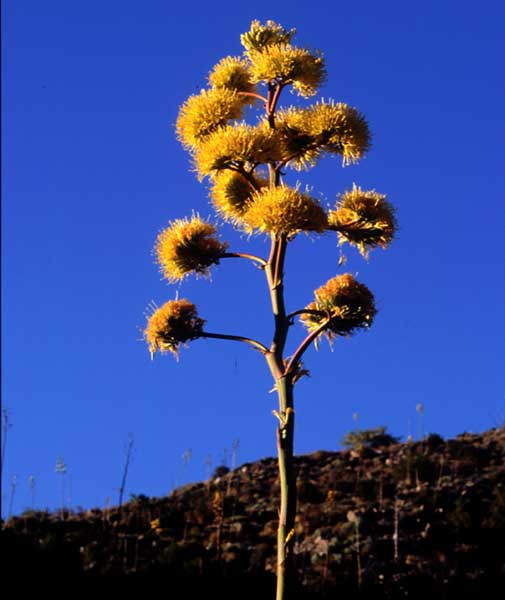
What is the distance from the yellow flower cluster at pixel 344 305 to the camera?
6711mm

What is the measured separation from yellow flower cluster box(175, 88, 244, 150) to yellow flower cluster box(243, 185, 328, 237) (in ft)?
2.50

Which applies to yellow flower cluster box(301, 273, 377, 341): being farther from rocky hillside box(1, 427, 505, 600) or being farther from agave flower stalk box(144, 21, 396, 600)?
rocky hillside box(1, 427, 505, 600)

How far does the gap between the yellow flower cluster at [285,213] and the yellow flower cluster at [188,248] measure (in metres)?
0.55

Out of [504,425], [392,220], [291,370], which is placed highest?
[504,425]

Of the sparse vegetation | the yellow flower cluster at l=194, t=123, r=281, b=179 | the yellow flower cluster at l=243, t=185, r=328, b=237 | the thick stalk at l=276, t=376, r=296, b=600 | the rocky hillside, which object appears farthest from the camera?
the sparse vegetation

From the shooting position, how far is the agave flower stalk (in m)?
6.68

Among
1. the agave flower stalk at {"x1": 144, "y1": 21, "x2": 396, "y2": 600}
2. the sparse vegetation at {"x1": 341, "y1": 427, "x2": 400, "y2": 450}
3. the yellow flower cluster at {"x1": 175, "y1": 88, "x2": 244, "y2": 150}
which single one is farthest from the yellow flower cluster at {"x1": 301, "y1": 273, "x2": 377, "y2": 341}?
the sparse vegetation at {"x1": 341, "y1": 427, "x2": 400, "y2": 450}

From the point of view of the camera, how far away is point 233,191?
6.89 meters

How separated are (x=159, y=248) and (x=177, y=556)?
642 centimetres

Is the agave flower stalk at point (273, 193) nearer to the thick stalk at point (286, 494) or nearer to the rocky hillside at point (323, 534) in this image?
the thick stalk at point (286, 494)

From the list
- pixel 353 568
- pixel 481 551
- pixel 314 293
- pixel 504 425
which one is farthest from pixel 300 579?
pixel 504 425

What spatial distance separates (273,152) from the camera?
22.3 feet

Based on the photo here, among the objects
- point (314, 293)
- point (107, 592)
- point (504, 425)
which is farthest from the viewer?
point (504, 425)

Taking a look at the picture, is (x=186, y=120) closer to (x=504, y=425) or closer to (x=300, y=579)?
(x=300, y=579)
